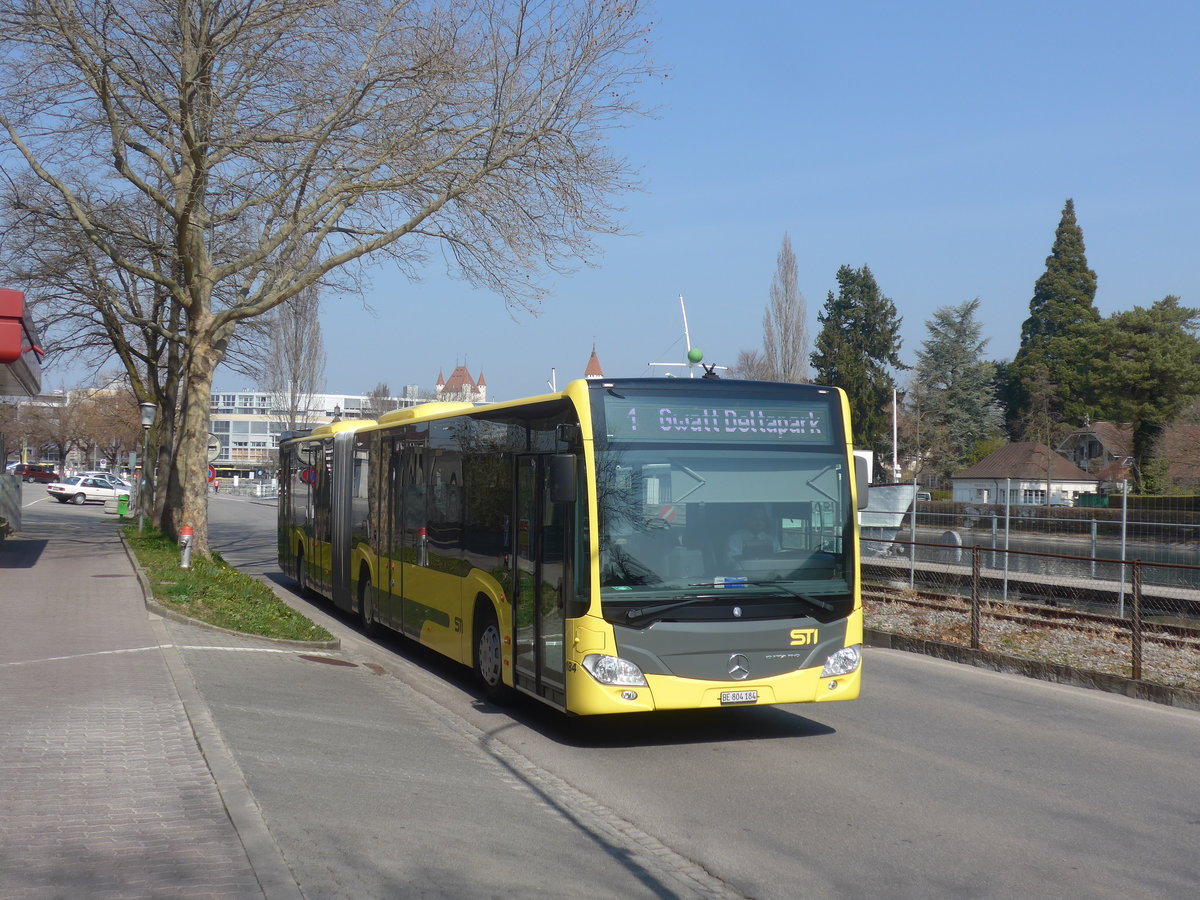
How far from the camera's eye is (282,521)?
2320 cm

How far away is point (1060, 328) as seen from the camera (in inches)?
3184

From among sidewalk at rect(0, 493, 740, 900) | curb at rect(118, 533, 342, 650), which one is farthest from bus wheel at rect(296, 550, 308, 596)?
sidewalk at rect(0, 493, 740, 900)

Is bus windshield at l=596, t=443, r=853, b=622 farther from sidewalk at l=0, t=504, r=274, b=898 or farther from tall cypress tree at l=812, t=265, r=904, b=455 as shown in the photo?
tall cypress tree at l=812, t=265, r=904, b=455

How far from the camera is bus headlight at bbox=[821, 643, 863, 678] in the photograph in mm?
9320

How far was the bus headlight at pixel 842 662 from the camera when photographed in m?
9.32

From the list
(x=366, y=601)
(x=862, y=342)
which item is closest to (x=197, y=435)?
(x=366, y=601)

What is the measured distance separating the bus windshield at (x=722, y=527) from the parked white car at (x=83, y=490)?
65.9 m

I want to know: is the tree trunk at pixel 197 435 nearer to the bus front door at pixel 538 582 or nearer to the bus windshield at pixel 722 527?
the bus front door at pixel 538 582

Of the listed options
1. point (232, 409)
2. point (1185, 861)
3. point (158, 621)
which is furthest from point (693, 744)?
point (232, 409)

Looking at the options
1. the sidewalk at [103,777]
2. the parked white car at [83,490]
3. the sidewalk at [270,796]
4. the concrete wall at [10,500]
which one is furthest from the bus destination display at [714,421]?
the parked white car at [83,490]

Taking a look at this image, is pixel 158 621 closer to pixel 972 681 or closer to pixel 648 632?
pixel 648 632

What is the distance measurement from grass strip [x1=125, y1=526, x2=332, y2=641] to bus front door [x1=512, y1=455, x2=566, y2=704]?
4.48 metres

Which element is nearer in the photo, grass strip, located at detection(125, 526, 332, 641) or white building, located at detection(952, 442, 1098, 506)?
grass strip, located at detection(125, 526, 332, 641)

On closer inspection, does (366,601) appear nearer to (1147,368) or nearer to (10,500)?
(10,500)
